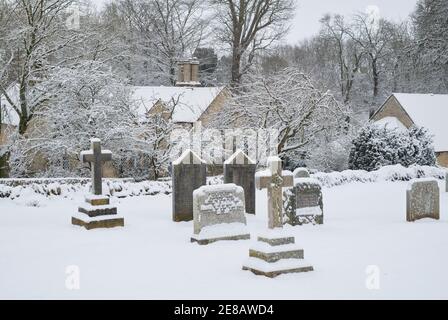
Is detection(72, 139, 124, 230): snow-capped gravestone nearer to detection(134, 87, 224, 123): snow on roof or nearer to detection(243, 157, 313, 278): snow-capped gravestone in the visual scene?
detection(243, 157, 313, 278): snow-capped gravestone

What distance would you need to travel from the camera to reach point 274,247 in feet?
25.4

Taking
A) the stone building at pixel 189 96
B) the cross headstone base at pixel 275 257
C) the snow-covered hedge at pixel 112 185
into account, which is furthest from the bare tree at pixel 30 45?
the cross headstone base at pixel 275 257

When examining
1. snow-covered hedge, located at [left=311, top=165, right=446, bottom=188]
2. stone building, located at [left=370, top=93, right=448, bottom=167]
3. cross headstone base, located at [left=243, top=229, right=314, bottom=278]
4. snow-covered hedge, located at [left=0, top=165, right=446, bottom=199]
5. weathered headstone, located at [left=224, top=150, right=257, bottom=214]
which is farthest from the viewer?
stone building, located at [left=370, top=93, right=448, bottom=167]

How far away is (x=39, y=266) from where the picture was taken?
8078mm

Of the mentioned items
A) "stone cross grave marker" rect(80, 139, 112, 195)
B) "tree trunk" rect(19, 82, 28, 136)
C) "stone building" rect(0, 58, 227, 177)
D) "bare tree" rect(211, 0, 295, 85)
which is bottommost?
"stone cross grave marker" rect(80, 139, 112, 195)

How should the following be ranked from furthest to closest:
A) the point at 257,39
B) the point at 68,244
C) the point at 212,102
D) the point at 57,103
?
the point at 257,39
the point at 212,102
the point at 57,103
the point at 68,244

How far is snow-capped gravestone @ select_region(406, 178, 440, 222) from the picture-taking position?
1251cm

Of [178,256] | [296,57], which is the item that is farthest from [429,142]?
[296,57]

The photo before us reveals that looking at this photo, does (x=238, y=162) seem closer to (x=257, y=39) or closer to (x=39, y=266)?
(x=39, y=266)

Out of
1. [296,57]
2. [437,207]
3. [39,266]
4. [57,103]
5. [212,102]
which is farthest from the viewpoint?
[296,57]

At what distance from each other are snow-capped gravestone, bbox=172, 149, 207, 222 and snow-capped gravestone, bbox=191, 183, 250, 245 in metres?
2.28

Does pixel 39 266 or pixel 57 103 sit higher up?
pixel 57 103

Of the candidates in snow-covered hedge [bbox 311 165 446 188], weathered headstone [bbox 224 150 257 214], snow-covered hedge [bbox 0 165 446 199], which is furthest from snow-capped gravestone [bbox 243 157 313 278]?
snow-covered hedge [bbox 311 165 446 188]

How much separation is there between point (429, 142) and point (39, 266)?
20967 millimetres
